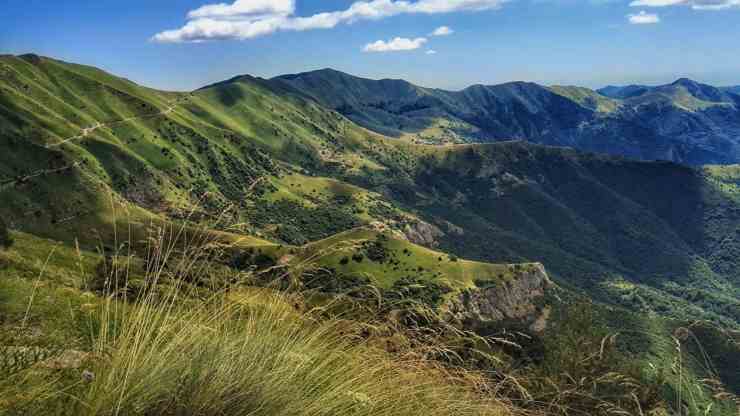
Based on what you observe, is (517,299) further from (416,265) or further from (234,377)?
(234,377)

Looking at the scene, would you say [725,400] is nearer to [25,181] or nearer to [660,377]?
[660,377]

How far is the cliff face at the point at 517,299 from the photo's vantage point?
413 feet

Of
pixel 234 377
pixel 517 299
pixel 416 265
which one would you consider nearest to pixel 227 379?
pixel 234 377

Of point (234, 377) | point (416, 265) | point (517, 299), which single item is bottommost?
point (517, 299)

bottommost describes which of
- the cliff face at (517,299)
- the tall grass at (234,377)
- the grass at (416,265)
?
the cliff face at (517,299)

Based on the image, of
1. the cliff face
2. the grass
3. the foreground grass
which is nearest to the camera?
the foreground grass

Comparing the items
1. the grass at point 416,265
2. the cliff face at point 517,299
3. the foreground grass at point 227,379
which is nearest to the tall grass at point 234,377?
the foreground grass at point 227,379

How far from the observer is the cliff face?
126m

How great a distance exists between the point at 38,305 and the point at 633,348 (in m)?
134

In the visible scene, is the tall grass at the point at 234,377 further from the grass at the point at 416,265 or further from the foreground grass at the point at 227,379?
the grass at the point at 416,265

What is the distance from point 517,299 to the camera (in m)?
139

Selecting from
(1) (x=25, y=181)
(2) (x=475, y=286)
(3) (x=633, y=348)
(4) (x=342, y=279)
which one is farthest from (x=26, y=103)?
(4) (x=342, y=279)

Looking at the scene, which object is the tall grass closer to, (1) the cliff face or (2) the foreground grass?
(2) the foreground grass

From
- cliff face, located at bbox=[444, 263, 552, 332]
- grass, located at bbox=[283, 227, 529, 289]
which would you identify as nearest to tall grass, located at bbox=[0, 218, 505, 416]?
cliff face, located at bbox=[444, 263, 552, 332]
